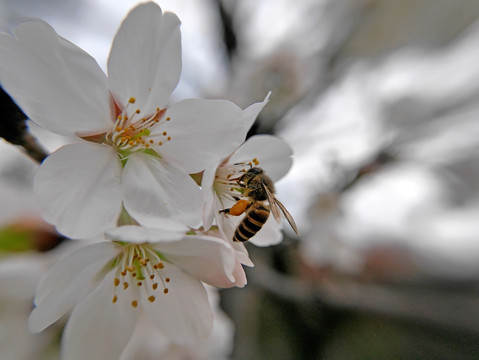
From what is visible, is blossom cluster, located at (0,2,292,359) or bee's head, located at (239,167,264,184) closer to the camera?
blossom cluster, located at (0,2,292,359)

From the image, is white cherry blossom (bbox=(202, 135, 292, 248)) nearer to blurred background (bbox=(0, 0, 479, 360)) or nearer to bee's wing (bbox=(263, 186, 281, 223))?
bee's wing (bbox=(263, 186, 281, 223))

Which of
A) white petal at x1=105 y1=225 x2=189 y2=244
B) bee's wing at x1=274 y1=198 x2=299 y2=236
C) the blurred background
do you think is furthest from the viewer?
the blurred background

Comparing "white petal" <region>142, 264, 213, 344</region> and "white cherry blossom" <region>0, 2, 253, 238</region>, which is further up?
"white cherry blossom" <region>0, 2, 253, 238</region>

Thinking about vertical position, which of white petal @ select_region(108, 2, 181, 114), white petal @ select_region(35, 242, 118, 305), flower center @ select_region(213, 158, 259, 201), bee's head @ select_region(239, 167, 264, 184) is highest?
white petal @ select_region(108, 2, 181, 114)

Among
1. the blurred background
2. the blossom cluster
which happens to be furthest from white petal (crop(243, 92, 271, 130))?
the blurred background

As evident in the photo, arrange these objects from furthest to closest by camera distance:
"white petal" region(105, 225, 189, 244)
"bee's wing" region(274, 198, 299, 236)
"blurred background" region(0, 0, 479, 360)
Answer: "blurred background" region(0, 0, 479, 360) → "bee's wing" region(274, 198, 299, 236) → "white petal" region(105, 225, 189, 244)

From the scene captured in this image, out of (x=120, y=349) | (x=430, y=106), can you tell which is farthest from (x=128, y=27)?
(x=430, y=106)
